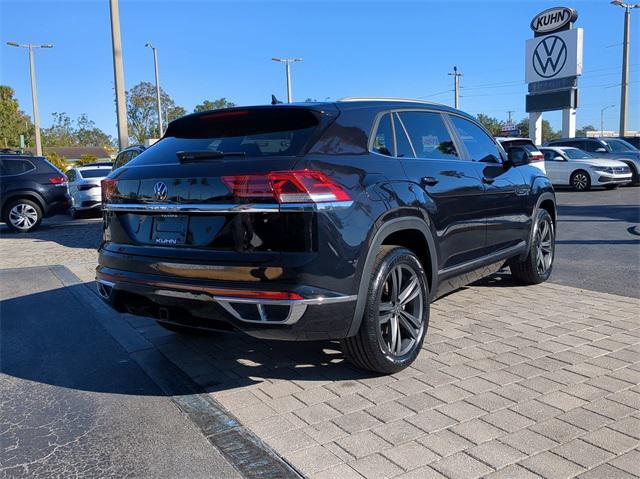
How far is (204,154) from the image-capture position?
3.48 metres

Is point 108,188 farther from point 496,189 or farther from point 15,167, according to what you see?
point 15,167

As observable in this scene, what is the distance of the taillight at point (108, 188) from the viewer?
3.90 m

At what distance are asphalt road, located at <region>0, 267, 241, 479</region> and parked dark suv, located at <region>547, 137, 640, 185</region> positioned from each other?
20.0 metres

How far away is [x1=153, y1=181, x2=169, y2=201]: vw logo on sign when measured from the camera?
3.48m

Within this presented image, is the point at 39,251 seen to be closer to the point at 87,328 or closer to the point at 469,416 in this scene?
the point at 87,328

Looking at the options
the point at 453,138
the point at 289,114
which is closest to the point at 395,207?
the point at 289,114

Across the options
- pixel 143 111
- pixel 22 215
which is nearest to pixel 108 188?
Result: pixel 22 215

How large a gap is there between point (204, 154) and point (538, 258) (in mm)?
4178

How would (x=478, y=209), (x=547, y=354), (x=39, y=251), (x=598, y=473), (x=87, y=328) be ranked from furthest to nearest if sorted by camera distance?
(x=39, y=251) → (x=87, y=328) → (x=478, y=209) → (x=547, y=354) → (x=598, y=473)

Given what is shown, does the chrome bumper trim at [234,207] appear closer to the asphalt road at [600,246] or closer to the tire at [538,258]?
the tire at [538,258]

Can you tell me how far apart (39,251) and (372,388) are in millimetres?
8453

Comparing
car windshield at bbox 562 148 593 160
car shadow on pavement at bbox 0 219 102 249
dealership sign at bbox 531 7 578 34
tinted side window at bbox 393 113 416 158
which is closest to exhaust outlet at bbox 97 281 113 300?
tinted side window at bbox 393 113 416 158

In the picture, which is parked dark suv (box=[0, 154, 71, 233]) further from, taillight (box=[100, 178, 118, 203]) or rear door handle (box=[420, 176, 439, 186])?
rear door handle (box=[420, 176, 439, 186])

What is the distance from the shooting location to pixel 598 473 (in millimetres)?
2621
